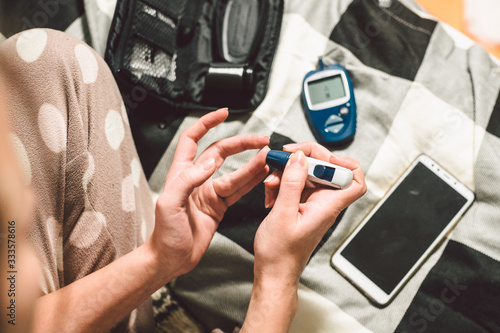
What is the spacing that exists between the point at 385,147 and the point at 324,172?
0.88 feet

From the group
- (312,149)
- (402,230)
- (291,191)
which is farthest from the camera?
(402,230)

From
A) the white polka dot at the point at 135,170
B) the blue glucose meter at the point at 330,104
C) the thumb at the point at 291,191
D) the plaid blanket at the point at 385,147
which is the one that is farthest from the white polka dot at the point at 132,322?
the blue glucose meter at the point at 330,104

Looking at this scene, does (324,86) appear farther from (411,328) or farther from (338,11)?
(411,328)

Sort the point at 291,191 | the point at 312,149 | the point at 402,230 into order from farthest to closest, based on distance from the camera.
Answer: the point at 402,230, the point at 312,149, the point at 291,191

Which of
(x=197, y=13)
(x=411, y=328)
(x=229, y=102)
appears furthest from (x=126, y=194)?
(x=411, y=328)

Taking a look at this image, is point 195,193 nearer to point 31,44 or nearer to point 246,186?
point 246,186

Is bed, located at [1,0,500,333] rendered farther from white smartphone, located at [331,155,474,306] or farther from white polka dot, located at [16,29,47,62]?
white polka dot, located at [16,29,47,62]

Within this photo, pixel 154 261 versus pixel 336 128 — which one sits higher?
pixel 336 128

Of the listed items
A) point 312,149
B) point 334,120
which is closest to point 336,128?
point 334,120

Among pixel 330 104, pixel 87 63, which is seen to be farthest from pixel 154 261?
pixel 330 104

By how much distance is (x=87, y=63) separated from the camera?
22.5 inches

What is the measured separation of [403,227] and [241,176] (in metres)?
0.33

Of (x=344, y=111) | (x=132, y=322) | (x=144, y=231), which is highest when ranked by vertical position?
(x=344, y=111)

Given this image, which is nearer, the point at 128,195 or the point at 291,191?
the point at 291,191
